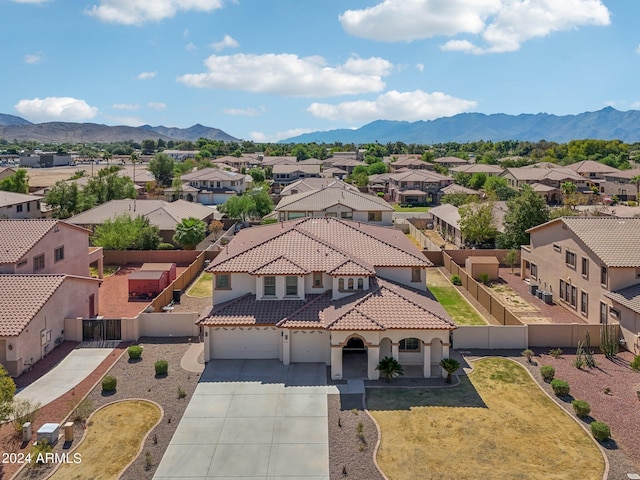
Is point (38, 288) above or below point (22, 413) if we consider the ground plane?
above

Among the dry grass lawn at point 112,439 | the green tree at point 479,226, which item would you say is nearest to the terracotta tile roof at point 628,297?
the green tree at point 479,226

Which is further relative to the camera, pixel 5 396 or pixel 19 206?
pixel 19 206

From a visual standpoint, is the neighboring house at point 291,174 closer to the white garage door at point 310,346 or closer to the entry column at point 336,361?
the white garage door at point 310,346

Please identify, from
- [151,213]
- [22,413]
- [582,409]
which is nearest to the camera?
[22,413]

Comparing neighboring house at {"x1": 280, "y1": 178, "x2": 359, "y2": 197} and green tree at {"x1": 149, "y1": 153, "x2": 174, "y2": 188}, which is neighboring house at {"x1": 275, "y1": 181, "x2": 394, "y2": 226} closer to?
neighboring house at {"x1": 280, "y1": 178, "x2": 359, "y2": 197}

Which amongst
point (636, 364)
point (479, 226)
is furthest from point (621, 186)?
point (636, 364)

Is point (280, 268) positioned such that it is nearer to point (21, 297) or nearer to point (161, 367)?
point (161, 367)

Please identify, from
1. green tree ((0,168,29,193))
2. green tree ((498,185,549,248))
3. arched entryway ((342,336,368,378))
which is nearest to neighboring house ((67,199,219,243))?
green tree ((0,168,29,193))
